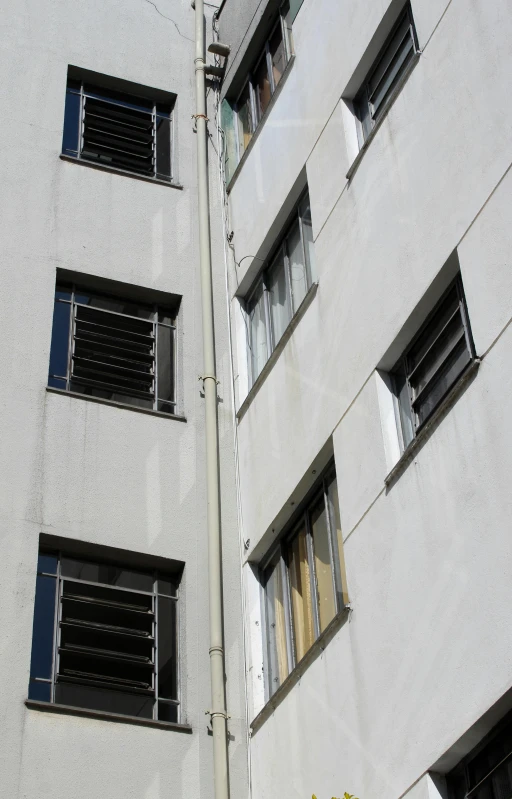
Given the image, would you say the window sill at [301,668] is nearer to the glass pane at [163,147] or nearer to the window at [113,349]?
the window at [113,349]

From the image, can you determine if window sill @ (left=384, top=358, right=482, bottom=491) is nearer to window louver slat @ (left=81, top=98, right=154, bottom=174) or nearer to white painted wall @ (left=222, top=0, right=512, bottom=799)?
white painted wall @ (left=222, top=0, right=512, bottom=799)

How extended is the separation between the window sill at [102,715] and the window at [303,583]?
1.10 m

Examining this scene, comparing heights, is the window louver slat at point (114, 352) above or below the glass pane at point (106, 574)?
above

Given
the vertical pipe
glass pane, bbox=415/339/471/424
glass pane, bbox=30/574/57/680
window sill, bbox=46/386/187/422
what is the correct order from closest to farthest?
1. glass pane, bbox=415/339/471/424
2. the vertical pipe
3. glass pane, bbox=30/574/57/680
4. window sill, bbox=46/386/187/422

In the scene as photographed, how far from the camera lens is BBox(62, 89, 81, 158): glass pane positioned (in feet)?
54.0

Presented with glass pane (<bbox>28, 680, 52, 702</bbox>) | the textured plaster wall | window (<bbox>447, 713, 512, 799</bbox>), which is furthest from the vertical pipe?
window (<bbox>447, 713, 512, 799</bbox>)

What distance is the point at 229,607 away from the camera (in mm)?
12984

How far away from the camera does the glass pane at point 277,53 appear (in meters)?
16.1

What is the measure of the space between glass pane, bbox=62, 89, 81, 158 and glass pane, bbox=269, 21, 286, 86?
284 centimetres

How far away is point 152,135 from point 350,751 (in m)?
10.3

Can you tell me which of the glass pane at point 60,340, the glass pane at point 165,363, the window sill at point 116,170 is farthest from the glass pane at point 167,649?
the window sill at point 116,170

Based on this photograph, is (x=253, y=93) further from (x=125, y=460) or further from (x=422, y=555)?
(x=422, y=555)

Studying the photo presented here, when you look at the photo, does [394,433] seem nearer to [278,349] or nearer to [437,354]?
[437,354]

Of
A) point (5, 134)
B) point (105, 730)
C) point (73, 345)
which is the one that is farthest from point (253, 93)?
A: point (105, 730)
